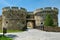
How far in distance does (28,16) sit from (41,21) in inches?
152

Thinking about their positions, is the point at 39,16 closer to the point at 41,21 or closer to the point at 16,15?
the point at 41,21

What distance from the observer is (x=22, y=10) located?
3027 cm

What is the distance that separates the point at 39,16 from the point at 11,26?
6792mm

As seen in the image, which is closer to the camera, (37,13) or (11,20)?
(11,20)

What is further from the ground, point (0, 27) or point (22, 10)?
point (22, 10)

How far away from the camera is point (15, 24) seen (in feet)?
97.3

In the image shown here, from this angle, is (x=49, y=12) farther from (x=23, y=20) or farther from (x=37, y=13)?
(x=23, y=20)

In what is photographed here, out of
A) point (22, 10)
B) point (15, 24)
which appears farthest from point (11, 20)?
point (22, 10)

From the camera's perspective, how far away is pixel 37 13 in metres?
32.9

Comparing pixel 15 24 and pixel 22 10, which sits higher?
pixel 22 10

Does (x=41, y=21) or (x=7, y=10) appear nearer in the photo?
(x=7, y=10)

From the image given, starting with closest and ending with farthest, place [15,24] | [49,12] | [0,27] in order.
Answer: [15,24] → [49,12] → [0,27]

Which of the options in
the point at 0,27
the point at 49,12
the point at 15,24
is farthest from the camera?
the point at 0,27

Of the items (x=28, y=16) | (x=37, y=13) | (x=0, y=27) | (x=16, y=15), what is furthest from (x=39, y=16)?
(x=0, y=27)
